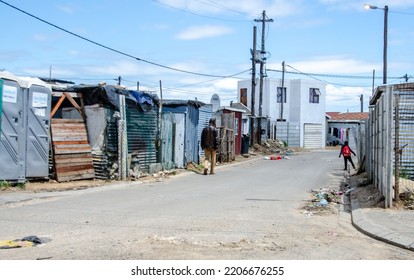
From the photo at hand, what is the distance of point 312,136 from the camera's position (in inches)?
2362

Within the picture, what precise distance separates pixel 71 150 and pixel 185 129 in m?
7.80

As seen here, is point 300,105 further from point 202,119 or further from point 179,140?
point 179,140

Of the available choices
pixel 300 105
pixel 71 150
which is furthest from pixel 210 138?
pixel 300 105

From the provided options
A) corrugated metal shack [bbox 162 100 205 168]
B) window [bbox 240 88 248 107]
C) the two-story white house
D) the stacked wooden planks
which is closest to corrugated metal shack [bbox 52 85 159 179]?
the stacked wooden planks

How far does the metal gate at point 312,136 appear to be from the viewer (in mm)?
59438

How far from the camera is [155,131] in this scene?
1953cm

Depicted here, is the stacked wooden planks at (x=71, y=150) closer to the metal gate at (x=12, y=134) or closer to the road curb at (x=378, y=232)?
the metal gate at (x=12, y=134)

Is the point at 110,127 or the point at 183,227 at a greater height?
the point at 110,127

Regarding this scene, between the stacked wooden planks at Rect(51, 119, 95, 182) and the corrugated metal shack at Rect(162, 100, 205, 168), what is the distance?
579cm

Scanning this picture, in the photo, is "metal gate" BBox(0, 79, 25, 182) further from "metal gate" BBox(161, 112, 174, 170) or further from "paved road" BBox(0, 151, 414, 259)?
"metal gate" BBox(161, 112, 174, 170)

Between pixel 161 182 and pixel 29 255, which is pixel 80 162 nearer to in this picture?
pixel 161 182
